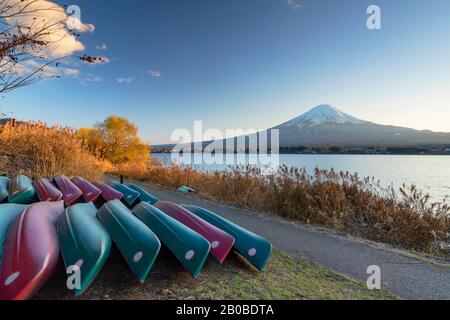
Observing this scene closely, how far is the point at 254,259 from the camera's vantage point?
2826 mm

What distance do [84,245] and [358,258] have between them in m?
3.50

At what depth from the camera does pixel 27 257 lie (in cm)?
203

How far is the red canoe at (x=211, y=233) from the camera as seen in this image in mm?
2723

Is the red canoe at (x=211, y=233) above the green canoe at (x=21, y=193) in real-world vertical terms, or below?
below

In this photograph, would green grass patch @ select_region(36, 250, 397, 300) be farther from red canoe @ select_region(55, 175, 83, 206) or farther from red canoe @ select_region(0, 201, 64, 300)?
red canoe @ select_region(55, 175, 83, 206)

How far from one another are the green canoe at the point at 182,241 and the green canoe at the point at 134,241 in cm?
18

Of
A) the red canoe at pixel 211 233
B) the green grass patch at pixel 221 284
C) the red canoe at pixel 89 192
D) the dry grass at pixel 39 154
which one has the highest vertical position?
the dry grass at pixel 39 154

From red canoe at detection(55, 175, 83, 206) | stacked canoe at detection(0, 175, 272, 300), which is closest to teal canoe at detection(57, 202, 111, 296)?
stacked canoe at detection(0, 175, 272, 300)

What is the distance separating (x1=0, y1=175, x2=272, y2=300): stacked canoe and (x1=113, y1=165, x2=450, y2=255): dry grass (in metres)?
3.54

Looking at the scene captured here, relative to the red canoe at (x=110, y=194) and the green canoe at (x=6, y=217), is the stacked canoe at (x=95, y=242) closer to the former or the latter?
the green canoe at (x=6, y=217)

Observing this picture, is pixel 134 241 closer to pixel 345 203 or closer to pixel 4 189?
pixel 4 189

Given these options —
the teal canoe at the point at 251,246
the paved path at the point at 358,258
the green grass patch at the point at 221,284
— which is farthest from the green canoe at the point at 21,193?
the paved path at the point at 358,258

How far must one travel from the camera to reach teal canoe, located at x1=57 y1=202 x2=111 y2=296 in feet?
6.84

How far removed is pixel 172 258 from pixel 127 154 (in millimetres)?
27584
